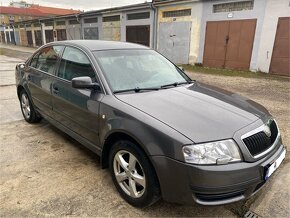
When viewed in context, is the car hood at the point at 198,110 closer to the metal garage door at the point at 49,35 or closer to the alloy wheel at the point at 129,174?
the alloy wheel at the point at 129,174

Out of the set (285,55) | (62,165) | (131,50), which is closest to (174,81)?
(131,50)

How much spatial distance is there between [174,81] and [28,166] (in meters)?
2.18

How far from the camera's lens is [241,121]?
7.65 feet

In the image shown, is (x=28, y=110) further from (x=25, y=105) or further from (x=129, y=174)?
(x=129, y=174)

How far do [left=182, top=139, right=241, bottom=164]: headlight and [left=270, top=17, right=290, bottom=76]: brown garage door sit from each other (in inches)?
407

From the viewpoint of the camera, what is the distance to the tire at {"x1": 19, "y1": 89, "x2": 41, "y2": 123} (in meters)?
4.62

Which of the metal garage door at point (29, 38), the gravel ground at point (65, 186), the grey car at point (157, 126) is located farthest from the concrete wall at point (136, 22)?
the metal garage door at point (29, 38)

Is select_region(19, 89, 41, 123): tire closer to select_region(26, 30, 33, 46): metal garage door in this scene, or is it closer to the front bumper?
the front bumper

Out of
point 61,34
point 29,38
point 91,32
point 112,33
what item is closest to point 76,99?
point 112,33

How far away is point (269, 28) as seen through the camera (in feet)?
36.2

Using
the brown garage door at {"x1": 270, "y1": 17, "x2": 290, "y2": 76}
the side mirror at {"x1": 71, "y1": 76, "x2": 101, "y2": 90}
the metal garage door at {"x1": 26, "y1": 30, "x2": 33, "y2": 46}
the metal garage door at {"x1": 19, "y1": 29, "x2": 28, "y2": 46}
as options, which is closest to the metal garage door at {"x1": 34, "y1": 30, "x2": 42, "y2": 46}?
the metal garage door at {"x1": 26, "y1": 30, "x2": 33, "y2": 46}

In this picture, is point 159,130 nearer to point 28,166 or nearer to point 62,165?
point 62,165

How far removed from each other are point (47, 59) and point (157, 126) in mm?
2692

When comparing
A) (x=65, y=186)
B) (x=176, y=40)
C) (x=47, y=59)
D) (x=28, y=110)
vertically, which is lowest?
(x=65, y=186)
